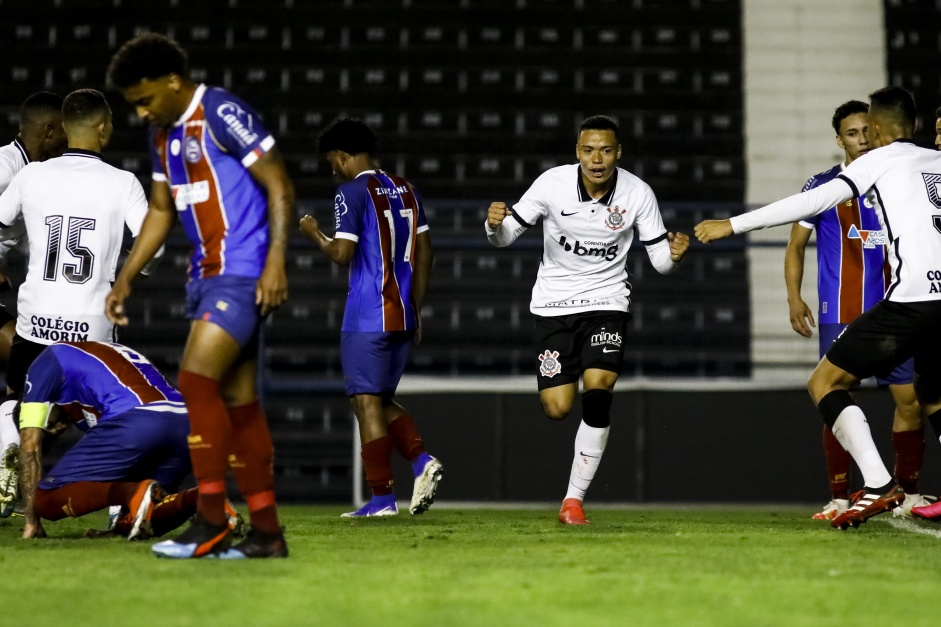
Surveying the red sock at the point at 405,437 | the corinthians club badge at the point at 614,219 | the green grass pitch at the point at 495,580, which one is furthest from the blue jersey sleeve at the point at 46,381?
the corinthians club badge at the point at 614,219

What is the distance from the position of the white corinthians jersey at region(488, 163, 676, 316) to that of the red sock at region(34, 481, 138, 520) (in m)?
2.18

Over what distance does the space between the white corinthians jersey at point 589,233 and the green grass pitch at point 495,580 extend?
118 centimetres

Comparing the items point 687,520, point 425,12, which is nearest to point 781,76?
point 425,12

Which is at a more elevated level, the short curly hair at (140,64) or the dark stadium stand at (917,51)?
the dark stadium stand at (917,51)

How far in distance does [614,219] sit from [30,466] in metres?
2.85

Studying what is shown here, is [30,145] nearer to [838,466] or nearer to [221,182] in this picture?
[221,182]

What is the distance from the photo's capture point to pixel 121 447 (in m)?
5.05

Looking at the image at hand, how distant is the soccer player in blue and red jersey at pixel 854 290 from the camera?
6.73 meters

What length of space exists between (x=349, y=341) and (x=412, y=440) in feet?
1.98

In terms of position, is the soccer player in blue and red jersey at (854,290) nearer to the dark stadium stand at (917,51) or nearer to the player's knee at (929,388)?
the player's knee at (929,388)

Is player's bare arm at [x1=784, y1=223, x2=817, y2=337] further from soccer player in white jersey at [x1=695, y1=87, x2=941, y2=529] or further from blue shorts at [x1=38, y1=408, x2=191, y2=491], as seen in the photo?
blue shorts at [x1=38, y1=408, x2=191, y2=491]

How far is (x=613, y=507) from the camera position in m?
8.59

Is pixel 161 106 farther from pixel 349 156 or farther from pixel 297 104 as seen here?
pixel 297 104

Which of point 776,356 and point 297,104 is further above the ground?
point 297,104
